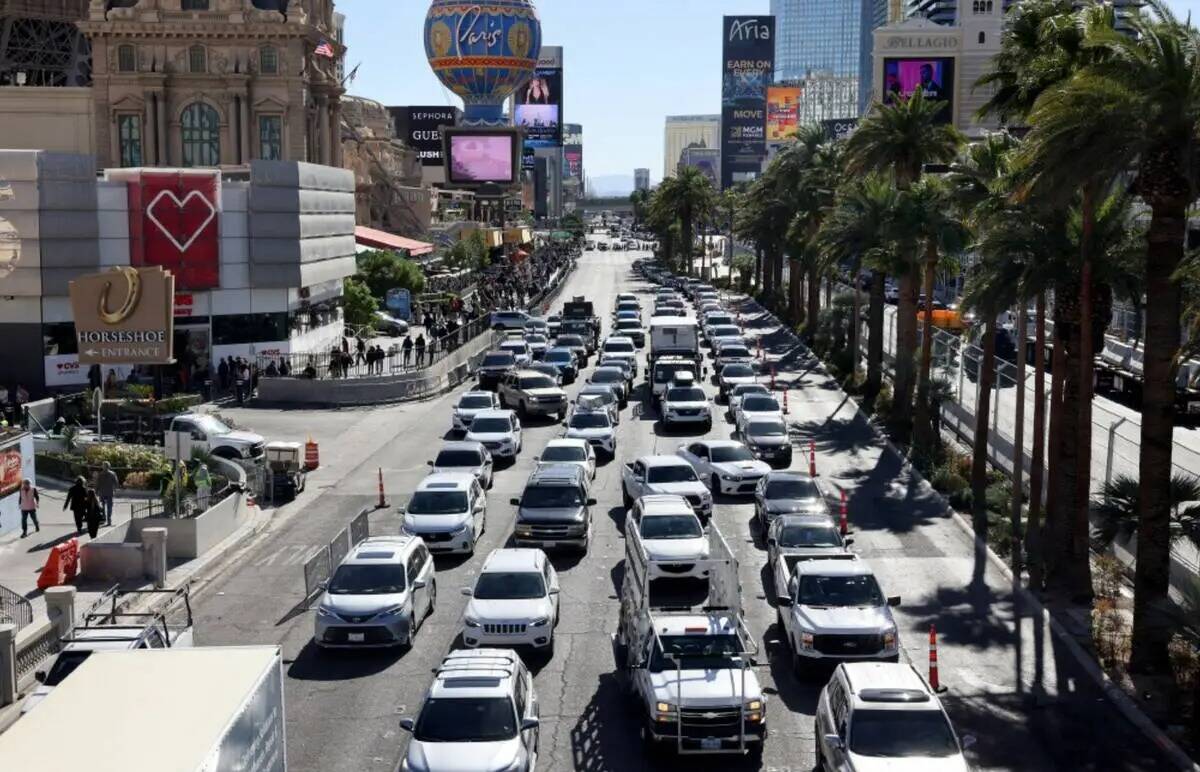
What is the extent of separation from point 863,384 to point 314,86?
44.6m

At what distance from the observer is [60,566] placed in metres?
27.4

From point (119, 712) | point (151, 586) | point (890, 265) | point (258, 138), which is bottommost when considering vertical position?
point (151, 586)

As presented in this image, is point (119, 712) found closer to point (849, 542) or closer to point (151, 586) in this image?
point (151, 586)

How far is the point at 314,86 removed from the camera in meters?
86.4

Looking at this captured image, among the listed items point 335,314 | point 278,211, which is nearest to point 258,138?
point 335,314

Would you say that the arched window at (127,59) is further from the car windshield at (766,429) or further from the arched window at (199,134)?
the car windshield at (766,429)

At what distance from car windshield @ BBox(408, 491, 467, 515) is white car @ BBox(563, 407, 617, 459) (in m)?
10.4

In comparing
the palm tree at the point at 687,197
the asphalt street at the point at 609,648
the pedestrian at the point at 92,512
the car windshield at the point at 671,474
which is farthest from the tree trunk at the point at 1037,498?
the palm tree at the point at 687,197

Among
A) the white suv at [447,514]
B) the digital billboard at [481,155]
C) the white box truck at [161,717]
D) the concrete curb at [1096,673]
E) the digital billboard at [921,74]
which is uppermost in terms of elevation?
the digital billboard at [921,74]

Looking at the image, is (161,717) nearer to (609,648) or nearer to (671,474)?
(609,648)

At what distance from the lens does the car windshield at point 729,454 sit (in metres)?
36.6

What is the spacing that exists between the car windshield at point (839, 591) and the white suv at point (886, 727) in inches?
177

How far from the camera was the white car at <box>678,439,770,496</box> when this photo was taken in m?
35.8

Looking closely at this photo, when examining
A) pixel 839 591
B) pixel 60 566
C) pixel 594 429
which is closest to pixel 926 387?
pixel 594 429
